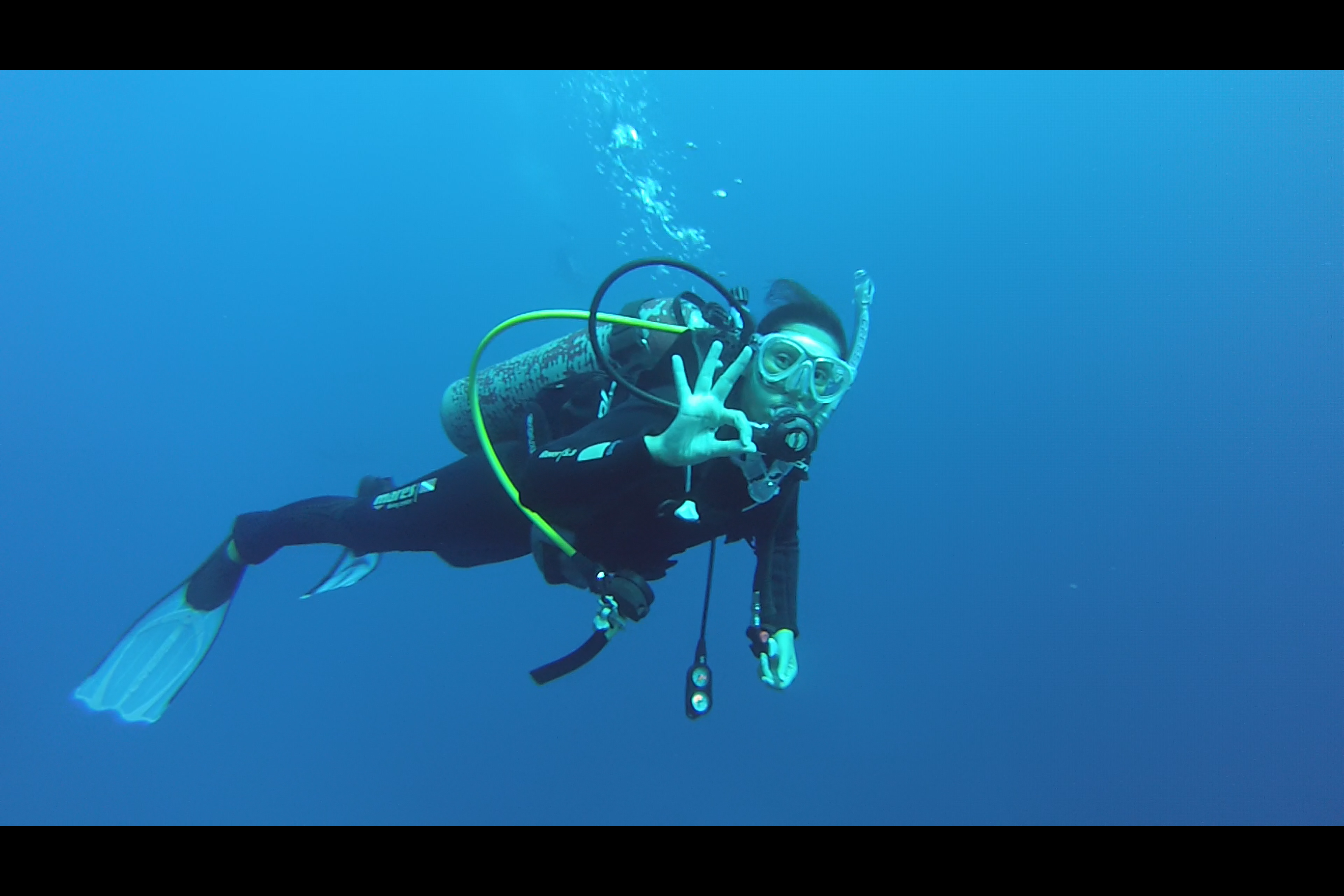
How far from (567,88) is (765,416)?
23776mm

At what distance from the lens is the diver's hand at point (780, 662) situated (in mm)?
3006

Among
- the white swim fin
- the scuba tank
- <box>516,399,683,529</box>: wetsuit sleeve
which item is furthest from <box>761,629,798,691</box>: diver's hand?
the white swim fin

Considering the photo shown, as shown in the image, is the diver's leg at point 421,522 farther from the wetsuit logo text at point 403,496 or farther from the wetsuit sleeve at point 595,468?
the wetsuit sleeve at point 595,468

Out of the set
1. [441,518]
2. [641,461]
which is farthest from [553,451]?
[441,518]

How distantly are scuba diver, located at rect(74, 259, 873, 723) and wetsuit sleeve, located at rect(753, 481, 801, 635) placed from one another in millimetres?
10

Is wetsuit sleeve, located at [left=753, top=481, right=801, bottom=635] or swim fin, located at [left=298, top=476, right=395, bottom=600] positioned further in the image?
swim fin, located at [left=298, top=476, right=395, bottom=600]

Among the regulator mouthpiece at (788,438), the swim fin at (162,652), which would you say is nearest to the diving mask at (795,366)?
the regulator mouthpiece at (788,438)

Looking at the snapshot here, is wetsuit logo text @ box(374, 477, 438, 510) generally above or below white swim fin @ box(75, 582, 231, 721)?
above

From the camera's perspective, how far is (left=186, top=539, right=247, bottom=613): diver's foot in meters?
4.70

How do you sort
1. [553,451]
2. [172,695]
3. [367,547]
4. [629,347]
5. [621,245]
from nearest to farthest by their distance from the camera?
[553,451], [629,347], [367,547], [172,695], [621,245]

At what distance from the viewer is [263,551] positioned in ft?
14.4

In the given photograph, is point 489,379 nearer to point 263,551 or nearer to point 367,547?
point 367,547

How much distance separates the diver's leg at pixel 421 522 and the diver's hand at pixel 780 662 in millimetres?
1359

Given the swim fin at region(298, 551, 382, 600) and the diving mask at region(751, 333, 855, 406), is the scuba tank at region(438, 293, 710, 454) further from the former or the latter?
the swim fin at region(298, 551, 382, 600)
